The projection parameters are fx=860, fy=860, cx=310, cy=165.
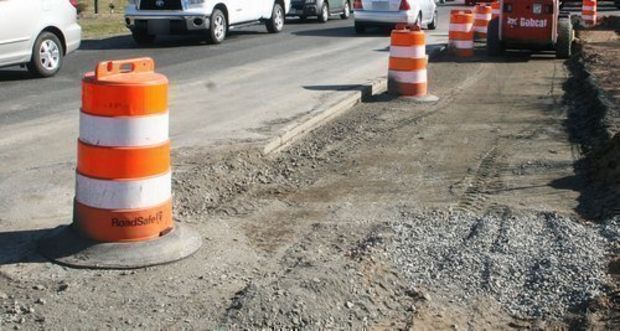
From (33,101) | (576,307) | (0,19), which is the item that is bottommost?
(576,307)

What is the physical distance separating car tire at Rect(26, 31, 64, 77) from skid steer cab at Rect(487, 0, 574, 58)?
32.2 feet

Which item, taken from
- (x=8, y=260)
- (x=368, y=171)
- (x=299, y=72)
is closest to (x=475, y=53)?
(x=299, y=72)

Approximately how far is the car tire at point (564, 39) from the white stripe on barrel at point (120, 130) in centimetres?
1492

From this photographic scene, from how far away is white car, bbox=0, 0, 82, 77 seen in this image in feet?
42.4

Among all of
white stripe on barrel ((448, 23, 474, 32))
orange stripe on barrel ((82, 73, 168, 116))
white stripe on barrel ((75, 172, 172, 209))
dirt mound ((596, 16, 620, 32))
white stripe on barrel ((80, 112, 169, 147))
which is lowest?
white stripe on barrel ((75, 172, 172, 209))

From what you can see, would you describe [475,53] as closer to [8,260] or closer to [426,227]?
[426,227]

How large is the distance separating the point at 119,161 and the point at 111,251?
0.57 metres

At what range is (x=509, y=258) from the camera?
18.7 feet

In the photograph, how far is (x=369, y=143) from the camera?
31.6 feet

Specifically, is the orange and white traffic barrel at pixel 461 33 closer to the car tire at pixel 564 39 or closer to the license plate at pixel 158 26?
the car tire at pixel 564 39

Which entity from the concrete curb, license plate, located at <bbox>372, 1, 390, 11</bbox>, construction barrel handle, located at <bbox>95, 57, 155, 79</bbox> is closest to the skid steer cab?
license plate, located at <bbox>372, 1, 390, 11</bbox>

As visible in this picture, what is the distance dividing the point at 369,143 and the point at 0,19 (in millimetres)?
6395

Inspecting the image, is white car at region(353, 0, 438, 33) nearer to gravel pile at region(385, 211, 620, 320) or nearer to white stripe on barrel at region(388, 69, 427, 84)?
white stripe on barrel at region(388, 69, 427, 84)

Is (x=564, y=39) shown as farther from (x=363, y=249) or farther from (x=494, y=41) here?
(x=363, y=249)
